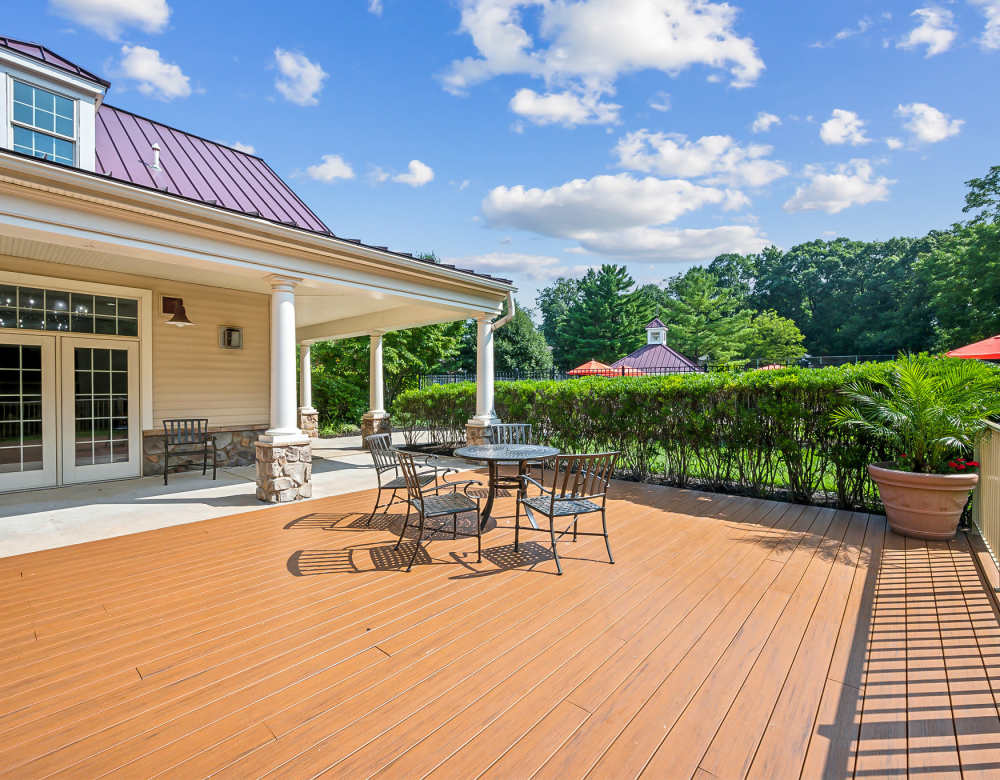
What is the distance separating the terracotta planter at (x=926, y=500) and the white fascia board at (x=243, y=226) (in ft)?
19.0

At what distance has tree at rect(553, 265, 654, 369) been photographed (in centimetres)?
3425

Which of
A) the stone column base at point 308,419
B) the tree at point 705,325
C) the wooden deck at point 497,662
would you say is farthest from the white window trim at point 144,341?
the tree at point 705,325

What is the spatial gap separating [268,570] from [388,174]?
569 inches

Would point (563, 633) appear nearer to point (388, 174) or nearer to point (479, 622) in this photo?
point (479, 622)

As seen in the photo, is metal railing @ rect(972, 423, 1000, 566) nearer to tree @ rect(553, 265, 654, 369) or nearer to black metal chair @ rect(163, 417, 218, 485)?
black metal chair @ rect(163, 417, 218, 485)

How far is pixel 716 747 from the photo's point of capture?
186 cm

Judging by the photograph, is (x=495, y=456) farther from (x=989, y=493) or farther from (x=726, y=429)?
(x=989, y=493)

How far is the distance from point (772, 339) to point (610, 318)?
11468 mm

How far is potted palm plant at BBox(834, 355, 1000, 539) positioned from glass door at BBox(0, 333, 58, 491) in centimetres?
941

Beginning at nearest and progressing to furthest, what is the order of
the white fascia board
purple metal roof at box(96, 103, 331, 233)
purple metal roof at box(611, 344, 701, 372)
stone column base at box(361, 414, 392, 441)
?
the white fascia board
purple metal roof at box(96, 103, 331, 233)
stone column base at box(361, 414, 392, 441)
purple metal roof at box(611, 344, 701, 372)

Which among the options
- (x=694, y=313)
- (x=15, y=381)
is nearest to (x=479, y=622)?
(x=15, y=381)

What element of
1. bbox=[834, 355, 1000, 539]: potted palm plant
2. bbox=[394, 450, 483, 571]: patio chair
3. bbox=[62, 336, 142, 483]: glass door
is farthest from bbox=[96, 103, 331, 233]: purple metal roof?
bbox=[834, 355, 1000, 539]: potted palm plant

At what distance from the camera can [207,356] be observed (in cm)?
771

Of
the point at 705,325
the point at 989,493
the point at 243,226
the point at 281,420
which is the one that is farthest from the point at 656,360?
the point at 705,325
